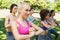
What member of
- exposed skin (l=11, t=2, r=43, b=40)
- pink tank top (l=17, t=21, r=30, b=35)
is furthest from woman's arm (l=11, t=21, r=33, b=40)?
pink tank top (l=17, t=21, r=30, b=35)

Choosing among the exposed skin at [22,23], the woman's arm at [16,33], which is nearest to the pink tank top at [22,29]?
the exposed skin at [22,23]

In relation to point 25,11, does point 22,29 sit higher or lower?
lower

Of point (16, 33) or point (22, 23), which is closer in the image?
point (16, 33)

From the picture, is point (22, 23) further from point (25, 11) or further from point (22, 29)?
point (25, 11)

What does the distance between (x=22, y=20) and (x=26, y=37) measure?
0.33 m

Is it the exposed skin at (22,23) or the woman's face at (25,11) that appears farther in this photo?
the woman's face at (25,11)

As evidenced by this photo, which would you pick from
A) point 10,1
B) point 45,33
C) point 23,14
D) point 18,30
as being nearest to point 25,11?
point 23,14

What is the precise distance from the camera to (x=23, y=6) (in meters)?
3.91

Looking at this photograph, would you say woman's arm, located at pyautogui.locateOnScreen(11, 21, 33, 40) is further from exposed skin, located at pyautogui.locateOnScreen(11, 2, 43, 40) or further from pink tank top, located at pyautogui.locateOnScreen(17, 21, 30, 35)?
pink tank top, located at pyautogui.locateOnScreen(17, 21, 30, 35)

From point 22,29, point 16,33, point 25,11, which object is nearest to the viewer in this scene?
point 16,33

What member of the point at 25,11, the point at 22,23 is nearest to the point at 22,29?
the point at 22,23

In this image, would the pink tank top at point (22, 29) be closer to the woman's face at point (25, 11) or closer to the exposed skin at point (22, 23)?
the exposed skin at point (22, 23)

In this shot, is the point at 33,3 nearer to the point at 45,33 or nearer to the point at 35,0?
the point at 35,0

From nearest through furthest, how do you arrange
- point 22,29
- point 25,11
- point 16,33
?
point 16,33 → point 25,11 → point 22,29
